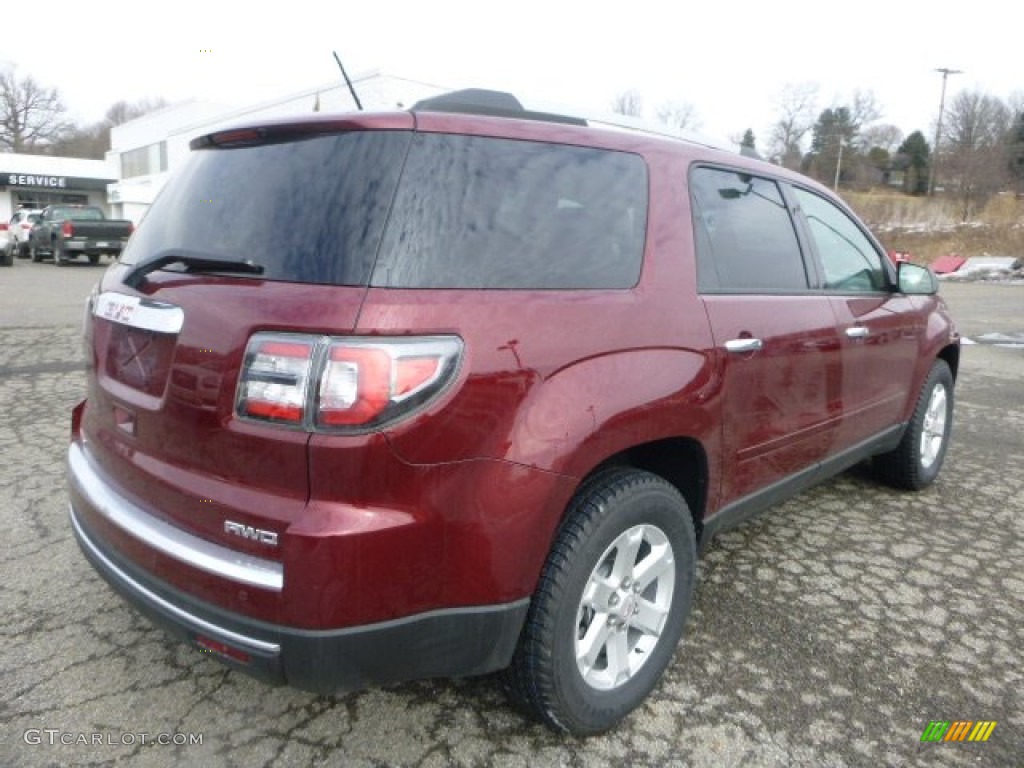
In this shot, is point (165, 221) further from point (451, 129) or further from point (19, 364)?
point (19, 364)

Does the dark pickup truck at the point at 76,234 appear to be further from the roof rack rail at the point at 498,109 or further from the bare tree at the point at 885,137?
the bare tree at the point at 885,137

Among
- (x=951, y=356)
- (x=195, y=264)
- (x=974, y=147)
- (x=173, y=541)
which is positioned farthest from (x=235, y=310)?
(x=974, y=147)

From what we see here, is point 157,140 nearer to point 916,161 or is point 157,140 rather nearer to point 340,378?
point 340,378

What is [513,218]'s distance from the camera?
1.94 meters

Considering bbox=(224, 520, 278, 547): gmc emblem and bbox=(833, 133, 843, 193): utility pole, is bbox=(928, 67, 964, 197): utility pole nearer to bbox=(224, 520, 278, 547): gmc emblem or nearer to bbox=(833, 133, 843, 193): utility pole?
bbox=(833, 133, 843, 193): utility pole

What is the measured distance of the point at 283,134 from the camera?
202 centimetres

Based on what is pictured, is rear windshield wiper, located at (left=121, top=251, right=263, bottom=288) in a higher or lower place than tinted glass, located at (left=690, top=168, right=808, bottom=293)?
lower

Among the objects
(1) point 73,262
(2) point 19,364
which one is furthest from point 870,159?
(2) point 19,364

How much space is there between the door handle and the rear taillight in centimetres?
109

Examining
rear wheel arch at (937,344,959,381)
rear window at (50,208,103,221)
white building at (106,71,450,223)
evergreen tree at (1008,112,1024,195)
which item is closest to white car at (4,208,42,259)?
rear window at (50,208,103,221)

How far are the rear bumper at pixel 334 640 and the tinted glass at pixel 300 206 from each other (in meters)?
0.78

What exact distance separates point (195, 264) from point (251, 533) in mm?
701

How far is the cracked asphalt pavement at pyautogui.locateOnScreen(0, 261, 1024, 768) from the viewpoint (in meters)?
2.12

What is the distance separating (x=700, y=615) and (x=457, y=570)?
1.43 m
